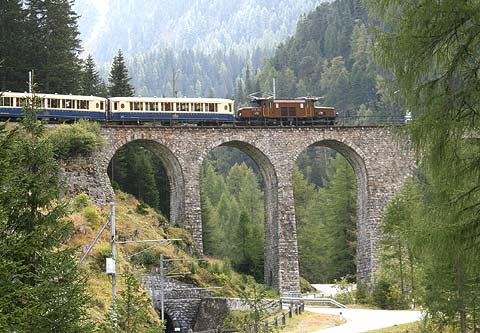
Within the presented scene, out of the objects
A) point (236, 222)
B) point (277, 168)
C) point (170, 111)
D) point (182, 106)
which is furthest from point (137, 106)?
point (236, 222)

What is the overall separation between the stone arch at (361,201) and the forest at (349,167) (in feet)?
8.19

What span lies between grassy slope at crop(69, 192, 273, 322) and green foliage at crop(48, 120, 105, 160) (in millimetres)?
3848

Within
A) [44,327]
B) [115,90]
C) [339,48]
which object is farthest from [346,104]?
[44,327]

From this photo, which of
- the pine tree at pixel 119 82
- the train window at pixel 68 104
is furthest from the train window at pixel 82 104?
the pine tree at pixel 119 82

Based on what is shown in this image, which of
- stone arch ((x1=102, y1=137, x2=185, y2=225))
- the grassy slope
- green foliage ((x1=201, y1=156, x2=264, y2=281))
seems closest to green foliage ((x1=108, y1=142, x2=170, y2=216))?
green foliage ((x1=201, y1=156, x2=264, y2=281))

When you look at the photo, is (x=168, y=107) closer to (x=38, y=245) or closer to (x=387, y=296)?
(x=387, y=296)

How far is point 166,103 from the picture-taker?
151 ft

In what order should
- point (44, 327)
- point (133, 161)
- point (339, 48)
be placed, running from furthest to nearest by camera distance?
point (339, 48) < point (133, 161) < point (44, 327)

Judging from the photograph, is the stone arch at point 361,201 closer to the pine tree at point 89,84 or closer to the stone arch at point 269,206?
the stone arch at point 269,206

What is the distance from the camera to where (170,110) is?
151 ft

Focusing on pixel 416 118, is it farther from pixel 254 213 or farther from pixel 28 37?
pixel 254 213

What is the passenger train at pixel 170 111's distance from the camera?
4347cm

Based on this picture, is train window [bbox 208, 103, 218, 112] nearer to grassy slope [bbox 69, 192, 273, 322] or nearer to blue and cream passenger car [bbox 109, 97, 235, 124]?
blue and cream passenger car [bbox 109, 97, 235, 124]

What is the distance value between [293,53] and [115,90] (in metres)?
79.0
